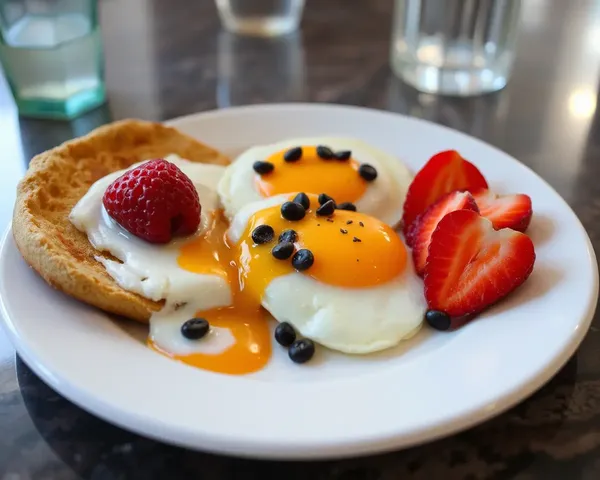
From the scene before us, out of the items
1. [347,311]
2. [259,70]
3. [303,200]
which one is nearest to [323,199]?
[303,200]

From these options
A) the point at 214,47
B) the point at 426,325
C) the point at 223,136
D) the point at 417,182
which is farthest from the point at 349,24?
the point at 426,325

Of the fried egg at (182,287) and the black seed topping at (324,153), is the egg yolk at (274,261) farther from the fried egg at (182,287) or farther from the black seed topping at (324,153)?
the black seed topping at (324,153)

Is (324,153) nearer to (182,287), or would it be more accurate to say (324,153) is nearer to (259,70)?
(182,287)

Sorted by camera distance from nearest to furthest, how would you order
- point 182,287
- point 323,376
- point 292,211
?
1. point 323,376
2. point 182,287
3. point 292,211

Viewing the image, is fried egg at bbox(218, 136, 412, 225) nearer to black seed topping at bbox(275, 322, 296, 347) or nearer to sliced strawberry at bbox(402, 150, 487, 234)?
sliced strawberry at bbox(402, 150, 487, 234)

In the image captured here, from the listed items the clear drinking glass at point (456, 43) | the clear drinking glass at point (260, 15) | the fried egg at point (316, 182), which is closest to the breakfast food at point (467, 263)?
the fried egg at point (316, 182)

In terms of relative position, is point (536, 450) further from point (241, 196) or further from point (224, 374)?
point (241, 196)

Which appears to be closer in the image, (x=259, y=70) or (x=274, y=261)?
(x=274, y=261)
